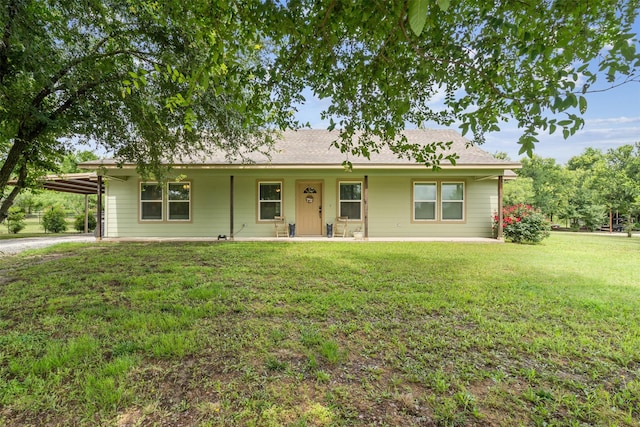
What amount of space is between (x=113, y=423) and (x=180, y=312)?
177cm

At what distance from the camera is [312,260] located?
6559 mm

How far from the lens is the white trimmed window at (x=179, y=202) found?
1059 centimetres

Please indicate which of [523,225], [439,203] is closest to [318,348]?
[439,203]

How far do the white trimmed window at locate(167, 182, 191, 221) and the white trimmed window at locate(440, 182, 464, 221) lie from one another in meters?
9.24

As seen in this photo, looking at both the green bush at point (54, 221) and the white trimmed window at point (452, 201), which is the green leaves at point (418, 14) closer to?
the white trimmed window at point (452, 201)

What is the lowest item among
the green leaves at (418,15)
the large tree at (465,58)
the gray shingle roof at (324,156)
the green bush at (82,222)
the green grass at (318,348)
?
the green grass at (318,348)

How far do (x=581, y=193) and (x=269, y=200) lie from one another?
23285 mm

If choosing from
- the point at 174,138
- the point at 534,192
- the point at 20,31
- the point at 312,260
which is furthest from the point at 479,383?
the point at 534,192

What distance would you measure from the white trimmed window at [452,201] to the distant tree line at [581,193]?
1246cm

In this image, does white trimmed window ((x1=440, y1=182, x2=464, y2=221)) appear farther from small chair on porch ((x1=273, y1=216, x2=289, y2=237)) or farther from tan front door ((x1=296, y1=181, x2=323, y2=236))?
small chair on porch ((x1=273, y1=216, x2=289, y2=237))

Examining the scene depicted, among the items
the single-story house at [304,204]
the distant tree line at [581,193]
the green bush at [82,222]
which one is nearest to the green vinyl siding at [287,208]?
the single-story house at [304,204]

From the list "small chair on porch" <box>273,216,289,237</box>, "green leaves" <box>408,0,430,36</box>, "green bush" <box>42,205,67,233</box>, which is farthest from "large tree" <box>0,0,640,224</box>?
"green bush" <box>42,205,67,233</box>

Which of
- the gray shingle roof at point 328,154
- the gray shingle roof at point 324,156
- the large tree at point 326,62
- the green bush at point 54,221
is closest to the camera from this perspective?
the large tree at point 326,62

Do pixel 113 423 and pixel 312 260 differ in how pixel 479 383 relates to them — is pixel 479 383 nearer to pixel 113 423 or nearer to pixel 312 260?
pixel 113 423
